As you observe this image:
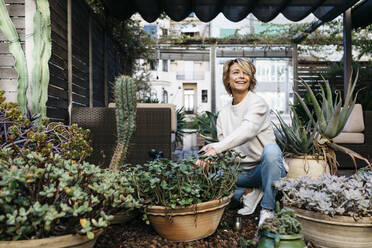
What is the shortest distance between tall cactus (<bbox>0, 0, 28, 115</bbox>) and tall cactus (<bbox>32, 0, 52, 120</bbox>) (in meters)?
0.07

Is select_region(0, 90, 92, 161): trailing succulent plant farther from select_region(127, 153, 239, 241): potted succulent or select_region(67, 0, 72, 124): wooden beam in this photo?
select_region(67, 0, 72, 124): wooden beam

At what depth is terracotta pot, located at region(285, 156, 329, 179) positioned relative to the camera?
2020 millimetres

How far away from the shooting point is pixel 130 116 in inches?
82.2

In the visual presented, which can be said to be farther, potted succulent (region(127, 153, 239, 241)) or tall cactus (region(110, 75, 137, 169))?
tall cactus (region(110, 75, 137, 169))

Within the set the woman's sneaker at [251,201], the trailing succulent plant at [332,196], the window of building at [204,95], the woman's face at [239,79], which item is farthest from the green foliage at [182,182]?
the window of building at [204,95]

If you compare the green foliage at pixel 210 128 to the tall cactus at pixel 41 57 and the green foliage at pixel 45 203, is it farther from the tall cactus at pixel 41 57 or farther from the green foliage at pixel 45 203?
the green foliage at pixel 45 203

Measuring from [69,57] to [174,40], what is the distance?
5.13 metres

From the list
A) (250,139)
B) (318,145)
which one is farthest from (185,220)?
(318,145)

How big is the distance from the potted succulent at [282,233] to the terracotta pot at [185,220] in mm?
312

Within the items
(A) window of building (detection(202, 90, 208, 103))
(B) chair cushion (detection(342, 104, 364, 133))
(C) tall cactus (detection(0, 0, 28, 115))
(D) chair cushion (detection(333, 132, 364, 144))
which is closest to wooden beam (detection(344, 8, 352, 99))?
(B) chair cushion (detection(342, 104, 364, 133))

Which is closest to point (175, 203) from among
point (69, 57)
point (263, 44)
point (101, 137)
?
point (101, 137)

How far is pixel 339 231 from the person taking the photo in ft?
4.01

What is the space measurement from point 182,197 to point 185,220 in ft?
0.36

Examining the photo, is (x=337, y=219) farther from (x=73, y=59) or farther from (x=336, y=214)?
(x=73, y=59)
